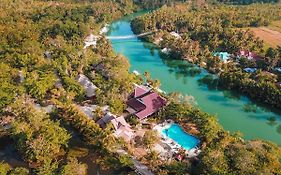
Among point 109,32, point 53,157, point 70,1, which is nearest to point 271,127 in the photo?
point 53,157

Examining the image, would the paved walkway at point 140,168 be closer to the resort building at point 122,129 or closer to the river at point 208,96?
the resort building at point 122,129

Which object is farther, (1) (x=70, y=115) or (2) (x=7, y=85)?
(2) (x=7, y=85)

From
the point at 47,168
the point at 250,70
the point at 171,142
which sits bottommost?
the point at 171,142

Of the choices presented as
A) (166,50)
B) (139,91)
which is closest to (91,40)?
(166,50)

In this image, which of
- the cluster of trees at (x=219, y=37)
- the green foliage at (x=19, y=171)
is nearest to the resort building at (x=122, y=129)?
the green foliage at (x=19, y=171)

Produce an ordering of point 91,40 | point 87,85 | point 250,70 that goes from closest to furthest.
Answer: point 87,85 → point 250,70 → point 91,40

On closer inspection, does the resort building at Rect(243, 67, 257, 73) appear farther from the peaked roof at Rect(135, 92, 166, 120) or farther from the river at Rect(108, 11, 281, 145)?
the peaked roof at Rect(135, 92, 166, 120)

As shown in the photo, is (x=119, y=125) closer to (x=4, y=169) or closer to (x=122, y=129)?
(x=122, y=129)

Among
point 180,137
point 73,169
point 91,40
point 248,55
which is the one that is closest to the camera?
point 73,169
